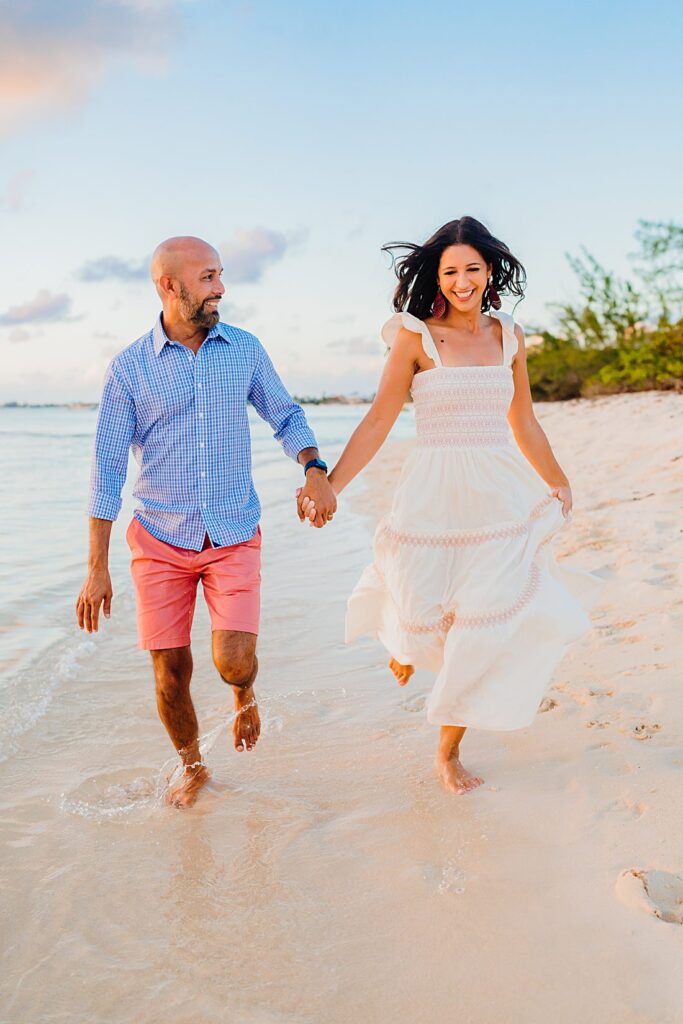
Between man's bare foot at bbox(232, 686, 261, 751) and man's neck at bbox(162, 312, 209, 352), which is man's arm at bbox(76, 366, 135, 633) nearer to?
man's neck at bbox(162, 312, 209, 352)

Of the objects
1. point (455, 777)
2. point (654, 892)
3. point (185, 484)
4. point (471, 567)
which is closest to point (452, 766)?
point (455, 777)

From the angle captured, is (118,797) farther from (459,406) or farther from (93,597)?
(459,406)

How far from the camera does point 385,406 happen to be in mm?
3705

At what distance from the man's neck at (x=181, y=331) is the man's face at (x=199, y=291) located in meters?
0.05

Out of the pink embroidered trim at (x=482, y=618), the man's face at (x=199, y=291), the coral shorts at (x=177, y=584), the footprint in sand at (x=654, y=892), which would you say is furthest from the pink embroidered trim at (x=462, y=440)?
the footprint in sand at (x=654, y=892)

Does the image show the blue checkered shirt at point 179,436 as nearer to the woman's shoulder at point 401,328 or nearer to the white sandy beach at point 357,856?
the woman's shoulder at point 401,328

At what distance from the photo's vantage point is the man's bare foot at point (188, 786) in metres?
3.65

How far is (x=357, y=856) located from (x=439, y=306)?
2.13 m

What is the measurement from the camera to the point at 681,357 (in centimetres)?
1762

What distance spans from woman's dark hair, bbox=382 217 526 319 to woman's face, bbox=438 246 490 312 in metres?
0.04

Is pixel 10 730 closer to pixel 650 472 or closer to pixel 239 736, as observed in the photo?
pixel 239 736

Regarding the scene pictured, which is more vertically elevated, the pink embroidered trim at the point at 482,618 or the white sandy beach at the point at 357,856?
the pink embroidered trim at the point at 482,618

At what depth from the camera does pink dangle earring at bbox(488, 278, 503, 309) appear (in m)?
3.85

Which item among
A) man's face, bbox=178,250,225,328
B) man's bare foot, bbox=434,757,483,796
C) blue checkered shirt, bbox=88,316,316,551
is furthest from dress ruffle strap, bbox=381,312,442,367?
man's bare foot, bbox=434,757,483,796
